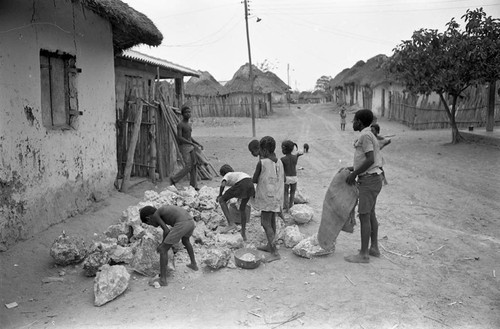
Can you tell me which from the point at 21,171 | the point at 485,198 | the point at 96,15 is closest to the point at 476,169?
the point at 485,198

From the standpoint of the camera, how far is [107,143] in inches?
264

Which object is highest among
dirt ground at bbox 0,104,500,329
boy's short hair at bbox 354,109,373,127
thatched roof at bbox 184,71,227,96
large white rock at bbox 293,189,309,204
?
thatched roof at bbox 184,71,227,96

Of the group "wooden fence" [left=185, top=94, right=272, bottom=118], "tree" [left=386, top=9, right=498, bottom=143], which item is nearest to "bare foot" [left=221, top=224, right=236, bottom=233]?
"tree" [left=386, top=9, right=498, bottom=143]

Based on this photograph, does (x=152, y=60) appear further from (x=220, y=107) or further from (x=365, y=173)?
(x=220, y=107)

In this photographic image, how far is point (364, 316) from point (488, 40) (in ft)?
34.8

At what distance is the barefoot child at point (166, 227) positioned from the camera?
13.0 ft

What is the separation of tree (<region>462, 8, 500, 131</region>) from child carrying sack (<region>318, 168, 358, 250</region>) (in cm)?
874

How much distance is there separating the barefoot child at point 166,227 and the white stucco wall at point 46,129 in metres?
1.51

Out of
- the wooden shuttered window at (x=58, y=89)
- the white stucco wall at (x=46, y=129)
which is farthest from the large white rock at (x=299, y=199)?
the wooden shuttered window at (x=58, y=89)

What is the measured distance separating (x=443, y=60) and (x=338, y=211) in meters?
9.10

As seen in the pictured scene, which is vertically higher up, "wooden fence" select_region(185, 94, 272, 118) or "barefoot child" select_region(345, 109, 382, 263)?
"wooden fence" select_region(185, 94, 272, 118)

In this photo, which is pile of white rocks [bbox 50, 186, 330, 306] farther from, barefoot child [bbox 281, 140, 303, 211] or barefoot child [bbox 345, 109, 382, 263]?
barefoot child [bbox 345, 109, 382, 263]

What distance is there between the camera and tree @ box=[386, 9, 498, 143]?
1137 centimetres

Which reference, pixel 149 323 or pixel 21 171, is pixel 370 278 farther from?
pixel 21 171
